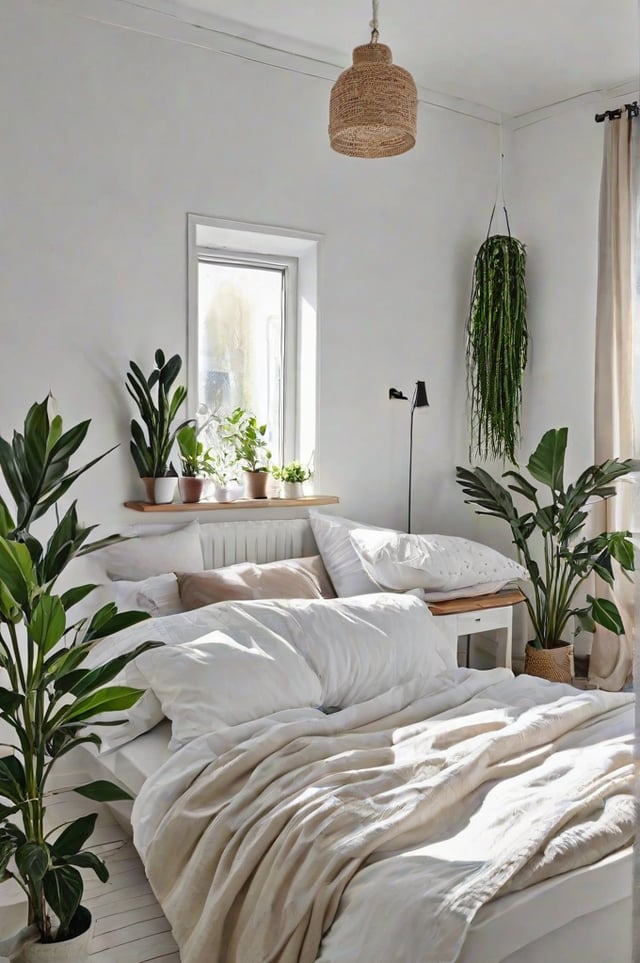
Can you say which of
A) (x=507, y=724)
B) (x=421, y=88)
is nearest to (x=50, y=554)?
(x=507, y=724)

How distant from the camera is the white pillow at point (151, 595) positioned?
3.10 meters

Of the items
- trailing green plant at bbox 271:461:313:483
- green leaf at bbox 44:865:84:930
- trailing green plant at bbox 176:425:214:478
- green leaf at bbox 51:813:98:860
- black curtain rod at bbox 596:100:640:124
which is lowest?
green leaf at bbox 44:865:84:930

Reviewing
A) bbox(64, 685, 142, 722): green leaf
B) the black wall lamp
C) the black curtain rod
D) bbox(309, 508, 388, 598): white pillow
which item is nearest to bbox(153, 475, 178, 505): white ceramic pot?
bbox(309, 508, 388, 598): white pillow

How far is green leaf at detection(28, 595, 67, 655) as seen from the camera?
171 cm

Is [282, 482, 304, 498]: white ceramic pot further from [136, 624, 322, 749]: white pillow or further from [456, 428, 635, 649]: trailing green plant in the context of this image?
[136, 624, 322, 749]: white pillow

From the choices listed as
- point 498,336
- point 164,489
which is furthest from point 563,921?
point 498,336

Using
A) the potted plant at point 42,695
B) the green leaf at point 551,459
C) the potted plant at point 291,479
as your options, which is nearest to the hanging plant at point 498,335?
the green leaf at point 551,459

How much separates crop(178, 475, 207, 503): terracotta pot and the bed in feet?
2.88

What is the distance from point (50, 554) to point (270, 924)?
2.98 ft

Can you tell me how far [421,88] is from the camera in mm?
4141

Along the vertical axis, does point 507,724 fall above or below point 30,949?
above

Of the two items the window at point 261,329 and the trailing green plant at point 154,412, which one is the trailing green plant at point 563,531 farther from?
the trailing green plant at point 154,412

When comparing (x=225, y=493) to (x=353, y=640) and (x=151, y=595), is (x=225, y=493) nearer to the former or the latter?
(x=151, y=595)

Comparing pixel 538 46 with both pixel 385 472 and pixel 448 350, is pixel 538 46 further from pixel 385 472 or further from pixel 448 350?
pixel 385 472
